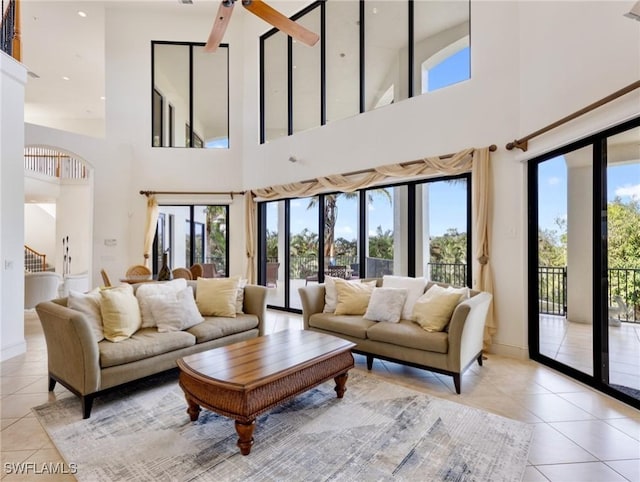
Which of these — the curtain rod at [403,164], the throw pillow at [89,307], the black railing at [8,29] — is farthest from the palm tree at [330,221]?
the black railing at [8,29]

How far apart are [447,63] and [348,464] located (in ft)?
16.0

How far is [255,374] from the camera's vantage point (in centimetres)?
226

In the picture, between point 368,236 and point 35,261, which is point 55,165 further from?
point 368,236

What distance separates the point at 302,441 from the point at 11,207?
14.1 feet

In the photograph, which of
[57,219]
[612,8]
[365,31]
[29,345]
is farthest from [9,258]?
[57,219]

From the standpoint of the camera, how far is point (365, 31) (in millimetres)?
5484

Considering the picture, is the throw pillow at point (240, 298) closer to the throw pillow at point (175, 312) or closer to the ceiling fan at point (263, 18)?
the throw pillow at point (175, 312)

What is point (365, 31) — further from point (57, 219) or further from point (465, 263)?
point (57, 219)

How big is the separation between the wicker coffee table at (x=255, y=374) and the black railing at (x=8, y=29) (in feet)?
16.3

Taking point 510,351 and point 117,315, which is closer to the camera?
point 117,315

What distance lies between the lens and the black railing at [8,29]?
173 inches

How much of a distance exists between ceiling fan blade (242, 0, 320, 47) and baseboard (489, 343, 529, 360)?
13.2 ft

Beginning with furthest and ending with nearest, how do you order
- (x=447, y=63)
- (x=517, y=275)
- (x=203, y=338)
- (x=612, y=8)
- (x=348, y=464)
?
(x=447, y=63)
(x=517, y=275)
(x=203, y=338)
(x=612, y=8)
(x=348, y=464)

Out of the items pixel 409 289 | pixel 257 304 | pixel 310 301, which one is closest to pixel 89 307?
pixel 257 304
